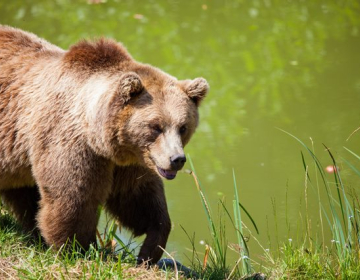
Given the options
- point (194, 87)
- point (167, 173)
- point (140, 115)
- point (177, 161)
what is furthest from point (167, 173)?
point (194, 87)

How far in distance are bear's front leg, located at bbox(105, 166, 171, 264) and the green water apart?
1664 millimetres

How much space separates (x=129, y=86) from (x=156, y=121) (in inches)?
13.2

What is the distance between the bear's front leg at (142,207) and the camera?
5.67 metres

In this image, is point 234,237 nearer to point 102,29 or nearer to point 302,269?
point 302,269

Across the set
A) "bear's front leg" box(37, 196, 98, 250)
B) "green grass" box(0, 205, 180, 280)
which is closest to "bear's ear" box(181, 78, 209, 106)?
"bear's front leg" box(37, 196, 98, 250)

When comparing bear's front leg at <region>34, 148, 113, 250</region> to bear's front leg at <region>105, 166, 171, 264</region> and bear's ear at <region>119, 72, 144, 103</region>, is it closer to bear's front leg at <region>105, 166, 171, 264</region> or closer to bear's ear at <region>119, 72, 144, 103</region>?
bear's front leg at <region>105, 166, 171, 264</region>

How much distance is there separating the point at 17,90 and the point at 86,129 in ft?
2.95

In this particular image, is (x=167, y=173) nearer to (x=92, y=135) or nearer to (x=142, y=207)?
(x=92, y=135)

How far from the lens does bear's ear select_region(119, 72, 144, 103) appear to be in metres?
5.15

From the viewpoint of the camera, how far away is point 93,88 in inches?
213

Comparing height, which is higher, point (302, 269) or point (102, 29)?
point (102, 29)

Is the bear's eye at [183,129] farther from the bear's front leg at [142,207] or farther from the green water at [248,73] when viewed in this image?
the green water at [248,73]

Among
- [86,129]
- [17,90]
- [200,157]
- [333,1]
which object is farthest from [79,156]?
[333,1]

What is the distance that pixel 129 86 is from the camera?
16.9 ft
